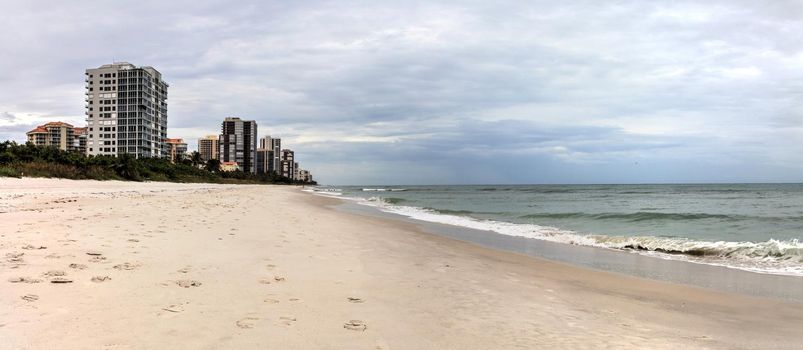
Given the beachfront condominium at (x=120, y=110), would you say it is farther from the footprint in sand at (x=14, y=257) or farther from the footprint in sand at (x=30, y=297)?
the footprint in sand at (x=30, y=297)

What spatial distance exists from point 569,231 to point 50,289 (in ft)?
50.9

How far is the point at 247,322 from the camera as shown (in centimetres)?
399

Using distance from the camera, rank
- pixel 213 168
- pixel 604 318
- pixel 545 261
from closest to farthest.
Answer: pixel 604 318
pixel 545 261
pixel 213 168

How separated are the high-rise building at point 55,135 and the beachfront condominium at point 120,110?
31452 mm

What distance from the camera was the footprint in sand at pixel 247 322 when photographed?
3.88 metres

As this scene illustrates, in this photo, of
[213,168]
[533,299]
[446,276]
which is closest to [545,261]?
[446,276]

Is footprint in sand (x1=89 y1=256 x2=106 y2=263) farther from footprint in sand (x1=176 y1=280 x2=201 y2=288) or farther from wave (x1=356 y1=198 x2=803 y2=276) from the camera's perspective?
wave (x1=356 y1=198 x2=803 y2=276)

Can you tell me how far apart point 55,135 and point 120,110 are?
46210mm

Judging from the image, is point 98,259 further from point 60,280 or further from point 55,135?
point 55,135

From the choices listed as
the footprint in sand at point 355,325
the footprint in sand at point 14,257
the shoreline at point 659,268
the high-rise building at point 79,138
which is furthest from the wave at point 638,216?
the high-rise building at point 79,138

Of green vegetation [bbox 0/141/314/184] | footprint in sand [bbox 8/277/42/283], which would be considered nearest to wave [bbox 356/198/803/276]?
footprint in sand [bbox 8/277/42/283]

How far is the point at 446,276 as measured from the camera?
279 inches

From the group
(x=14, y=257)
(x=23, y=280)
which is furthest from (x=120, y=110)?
(x=23, y=280)

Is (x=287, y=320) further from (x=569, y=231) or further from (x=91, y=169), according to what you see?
(x=91, y=169)
